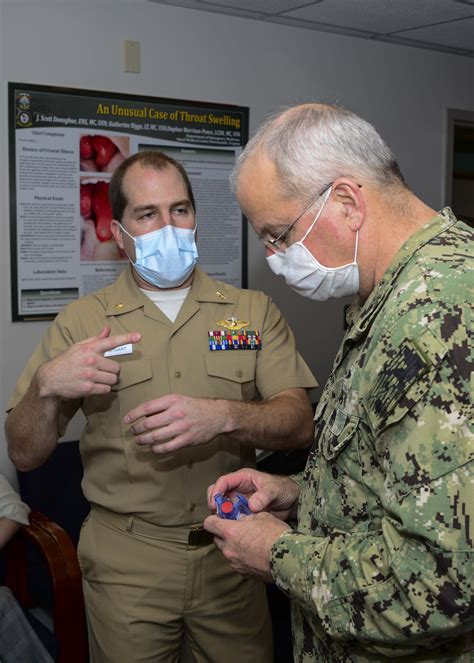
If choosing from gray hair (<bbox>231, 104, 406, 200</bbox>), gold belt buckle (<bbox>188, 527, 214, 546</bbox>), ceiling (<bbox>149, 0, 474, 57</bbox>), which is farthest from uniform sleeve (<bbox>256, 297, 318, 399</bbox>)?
ceiling (<bbox>149, 0, 474, 57</bbox>)

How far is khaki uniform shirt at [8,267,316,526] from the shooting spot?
75.8 inches

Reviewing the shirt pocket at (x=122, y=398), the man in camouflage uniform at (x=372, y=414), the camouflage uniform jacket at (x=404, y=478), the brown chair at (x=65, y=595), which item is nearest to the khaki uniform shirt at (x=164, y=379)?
the shirt pocket at (x=122, y=398)

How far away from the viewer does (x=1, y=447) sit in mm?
3135

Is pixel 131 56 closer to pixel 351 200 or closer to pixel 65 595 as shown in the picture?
pixel 65 595

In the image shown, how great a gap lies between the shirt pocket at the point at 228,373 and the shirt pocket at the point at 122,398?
17 centimetres

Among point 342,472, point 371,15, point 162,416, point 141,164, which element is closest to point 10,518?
point 162,416

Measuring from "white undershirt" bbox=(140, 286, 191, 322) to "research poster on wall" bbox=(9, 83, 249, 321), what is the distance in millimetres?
1207

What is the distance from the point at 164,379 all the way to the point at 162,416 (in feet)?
1.11

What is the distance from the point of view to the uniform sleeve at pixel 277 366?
2.07 m

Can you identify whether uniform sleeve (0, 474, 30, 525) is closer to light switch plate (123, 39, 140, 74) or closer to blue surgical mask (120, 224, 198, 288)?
blue surgical mask (120, 224, 198, 288)

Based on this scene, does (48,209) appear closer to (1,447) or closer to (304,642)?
(1,447)

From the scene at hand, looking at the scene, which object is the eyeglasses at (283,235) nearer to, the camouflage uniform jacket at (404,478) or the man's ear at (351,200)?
the man's ear at (351,200)

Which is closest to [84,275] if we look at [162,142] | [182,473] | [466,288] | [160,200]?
[162,142]

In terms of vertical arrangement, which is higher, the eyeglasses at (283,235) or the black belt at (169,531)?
the eyeglasses at (283,235)
